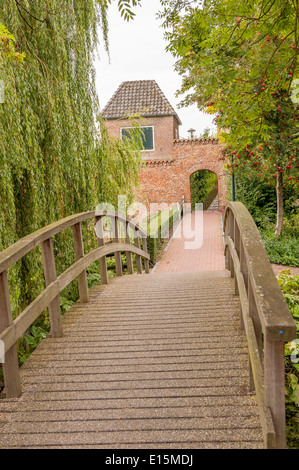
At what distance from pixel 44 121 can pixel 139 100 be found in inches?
854

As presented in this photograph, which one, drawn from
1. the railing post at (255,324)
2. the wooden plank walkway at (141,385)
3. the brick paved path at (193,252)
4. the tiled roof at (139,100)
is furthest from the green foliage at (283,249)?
the tiled roof at (139,100)

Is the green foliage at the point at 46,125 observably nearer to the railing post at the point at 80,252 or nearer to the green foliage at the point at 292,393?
the railing post at the point at 80,252

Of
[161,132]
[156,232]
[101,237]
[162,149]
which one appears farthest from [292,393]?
[161,132]

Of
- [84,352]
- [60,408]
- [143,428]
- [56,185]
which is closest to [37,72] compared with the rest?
[56,185]

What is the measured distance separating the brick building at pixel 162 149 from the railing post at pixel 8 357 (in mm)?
21895

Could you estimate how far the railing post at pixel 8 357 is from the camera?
3.02 metres

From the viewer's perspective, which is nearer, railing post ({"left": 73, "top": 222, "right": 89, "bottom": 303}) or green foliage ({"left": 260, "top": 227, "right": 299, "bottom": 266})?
railing post ({"left": 73, "top": 222, "right": 89, "bottom": 303})

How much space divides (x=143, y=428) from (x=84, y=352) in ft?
4.19

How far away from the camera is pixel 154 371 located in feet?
10.9

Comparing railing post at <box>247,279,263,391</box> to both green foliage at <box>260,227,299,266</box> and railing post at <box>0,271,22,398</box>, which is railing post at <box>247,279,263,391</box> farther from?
green foliage at <box>260,227,299,266</box>

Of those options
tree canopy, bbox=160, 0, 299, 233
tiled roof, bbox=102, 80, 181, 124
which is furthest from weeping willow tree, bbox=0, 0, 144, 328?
tiled roof, bbox=102, 80, 181, 124

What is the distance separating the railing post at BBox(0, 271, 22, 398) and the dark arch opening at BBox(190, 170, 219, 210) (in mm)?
24010

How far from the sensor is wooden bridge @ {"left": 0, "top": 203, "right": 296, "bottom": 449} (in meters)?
2.37
